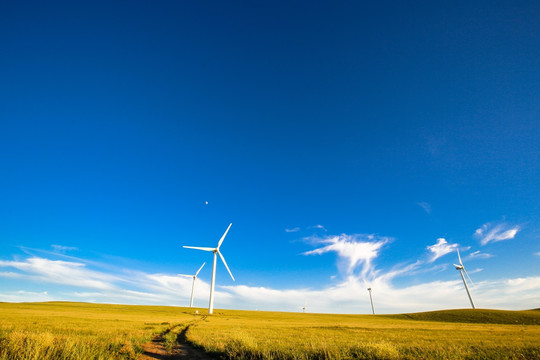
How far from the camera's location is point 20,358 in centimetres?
900

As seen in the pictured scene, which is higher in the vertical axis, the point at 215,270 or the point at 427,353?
the point at 215,270

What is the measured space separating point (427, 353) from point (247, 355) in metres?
8.70

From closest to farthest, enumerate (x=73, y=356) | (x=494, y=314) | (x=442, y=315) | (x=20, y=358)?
(x=20, y=358) < (x=73, y=356) < (x=494, y=314) < (x=442, y=315)

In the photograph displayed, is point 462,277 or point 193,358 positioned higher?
point 462,277

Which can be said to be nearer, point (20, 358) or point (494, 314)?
point (20, 358)

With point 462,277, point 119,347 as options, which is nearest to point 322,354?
point 119,347

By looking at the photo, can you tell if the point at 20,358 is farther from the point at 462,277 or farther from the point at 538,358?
the point at 462,277

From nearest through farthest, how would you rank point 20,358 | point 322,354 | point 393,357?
point 20,358 < point 393,357 < point 322,354

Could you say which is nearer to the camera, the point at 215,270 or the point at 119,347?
the point at 119,347

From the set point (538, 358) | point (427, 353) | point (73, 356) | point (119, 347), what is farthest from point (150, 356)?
point (538, 358)

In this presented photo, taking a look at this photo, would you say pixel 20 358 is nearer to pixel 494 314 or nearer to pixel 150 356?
pixel 150 356

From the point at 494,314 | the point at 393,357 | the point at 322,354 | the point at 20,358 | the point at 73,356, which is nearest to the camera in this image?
the point at 20,358

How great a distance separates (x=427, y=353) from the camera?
39.2 ft

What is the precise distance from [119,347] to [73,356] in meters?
5.38
